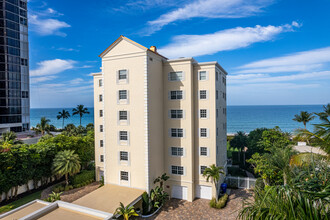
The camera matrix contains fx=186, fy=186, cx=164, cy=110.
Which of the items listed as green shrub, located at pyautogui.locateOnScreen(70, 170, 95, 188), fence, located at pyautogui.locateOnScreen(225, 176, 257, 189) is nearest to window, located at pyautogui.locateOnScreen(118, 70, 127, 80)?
green shrub, located at pyautogui.locateOnScreen(70, 170, 95, 188)

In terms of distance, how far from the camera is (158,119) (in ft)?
74.2

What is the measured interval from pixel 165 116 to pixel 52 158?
55.5 feet

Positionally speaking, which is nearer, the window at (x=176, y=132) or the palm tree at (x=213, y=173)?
the palm tree at (x=213, y=173)

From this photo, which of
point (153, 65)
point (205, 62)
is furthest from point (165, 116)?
point (205, 62)

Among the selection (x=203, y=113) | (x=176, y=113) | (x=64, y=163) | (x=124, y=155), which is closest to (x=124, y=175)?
(x=124, y=155)

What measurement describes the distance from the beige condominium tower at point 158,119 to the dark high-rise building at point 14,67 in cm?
4721

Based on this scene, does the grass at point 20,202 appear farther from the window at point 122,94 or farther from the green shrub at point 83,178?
the window at point 122,94

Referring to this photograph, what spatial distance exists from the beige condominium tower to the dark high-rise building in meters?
47.2

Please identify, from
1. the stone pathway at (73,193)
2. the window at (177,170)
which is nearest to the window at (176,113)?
the window at (177,170)

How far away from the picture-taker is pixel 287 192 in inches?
276

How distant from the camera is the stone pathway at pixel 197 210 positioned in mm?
18719

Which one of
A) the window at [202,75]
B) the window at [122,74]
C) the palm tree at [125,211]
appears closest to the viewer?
the palm tree at [125,211]

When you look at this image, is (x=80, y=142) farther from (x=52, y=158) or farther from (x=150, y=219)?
(x=150, y=219)

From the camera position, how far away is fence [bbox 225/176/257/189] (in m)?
25.4
